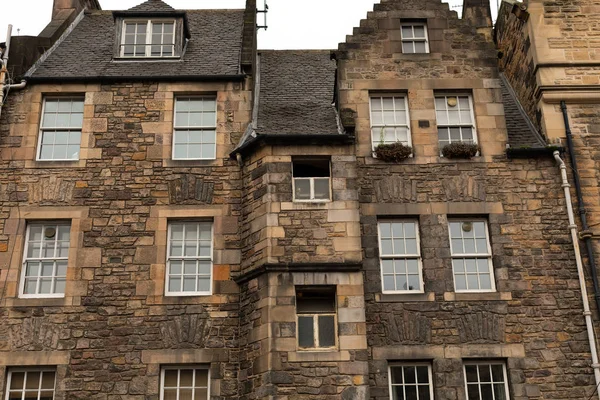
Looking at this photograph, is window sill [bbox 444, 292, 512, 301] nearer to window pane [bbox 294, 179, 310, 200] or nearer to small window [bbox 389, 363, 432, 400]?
Result: small window [bbox 389, 363, 432, 400]

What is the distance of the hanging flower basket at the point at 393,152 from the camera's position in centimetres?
1711

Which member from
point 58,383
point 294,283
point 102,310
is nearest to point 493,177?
point 294,283

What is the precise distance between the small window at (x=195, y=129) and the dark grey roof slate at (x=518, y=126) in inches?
278

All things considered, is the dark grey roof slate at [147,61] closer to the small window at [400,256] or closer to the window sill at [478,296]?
the small window at [400,256]

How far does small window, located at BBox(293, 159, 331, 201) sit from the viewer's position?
16453 mm

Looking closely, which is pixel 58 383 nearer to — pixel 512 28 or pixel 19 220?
pixel 19 220

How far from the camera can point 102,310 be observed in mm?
16031

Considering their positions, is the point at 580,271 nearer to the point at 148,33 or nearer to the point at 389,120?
the point at 389,120

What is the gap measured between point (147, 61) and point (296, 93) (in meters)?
3.99

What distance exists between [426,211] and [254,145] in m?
4.11

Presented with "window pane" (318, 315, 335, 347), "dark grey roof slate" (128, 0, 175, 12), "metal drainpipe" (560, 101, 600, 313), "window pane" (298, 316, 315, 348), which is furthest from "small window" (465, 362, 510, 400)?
"dark grey roof slate" (128, 0, 175, 12)

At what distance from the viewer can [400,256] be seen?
16344mm

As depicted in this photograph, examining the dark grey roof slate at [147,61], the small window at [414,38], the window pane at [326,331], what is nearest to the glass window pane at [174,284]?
the window pane at [326,331]

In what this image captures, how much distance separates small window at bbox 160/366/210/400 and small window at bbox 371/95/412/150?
21.2 ft
